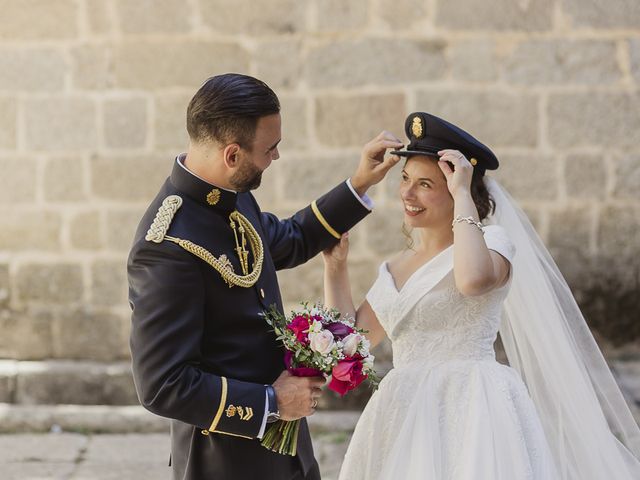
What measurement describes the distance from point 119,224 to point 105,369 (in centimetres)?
93

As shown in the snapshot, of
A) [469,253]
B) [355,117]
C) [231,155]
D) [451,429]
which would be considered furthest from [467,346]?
[355,117]

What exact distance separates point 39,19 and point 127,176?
1.13 meters

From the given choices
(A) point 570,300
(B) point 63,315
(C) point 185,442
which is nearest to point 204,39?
(B) point 63,315

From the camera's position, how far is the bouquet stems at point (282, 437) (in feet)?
10.1

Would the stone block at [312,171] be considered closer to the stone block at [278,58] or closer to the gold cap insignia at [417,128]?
the stone block at [278,58]

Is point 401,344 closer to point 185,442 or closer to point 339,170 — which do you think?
point 185,442

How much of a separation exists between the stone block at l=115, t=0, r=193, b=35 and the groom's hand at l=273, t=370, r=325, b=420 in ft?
12.5

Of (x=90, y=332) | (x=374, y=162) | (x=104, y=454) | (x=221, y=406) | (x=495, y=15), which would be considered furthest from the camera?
(x=90, y=332)

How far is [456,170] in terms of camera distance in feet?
11.0

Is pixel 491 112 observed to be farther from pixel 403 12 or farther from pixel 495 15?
pixel 403 12

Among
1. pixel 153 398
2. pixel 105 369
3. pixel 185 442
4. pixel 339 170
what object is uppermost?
pixel 339 170

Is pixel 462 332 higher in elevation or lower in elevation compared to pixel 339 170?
lower

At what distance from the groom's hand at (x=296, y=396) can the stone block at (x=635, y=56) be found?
4041mm

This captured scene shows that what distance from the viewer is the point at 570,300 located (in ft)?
13.2
